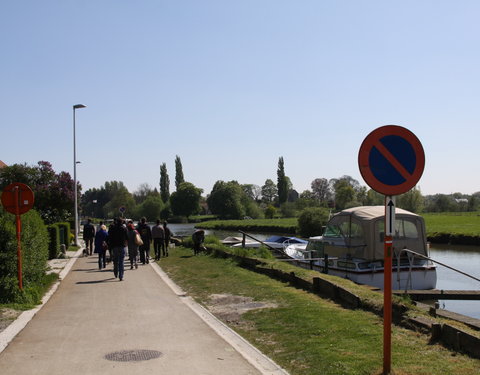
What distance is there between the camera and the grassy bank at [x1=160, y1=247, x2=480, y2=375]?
590 centimetres

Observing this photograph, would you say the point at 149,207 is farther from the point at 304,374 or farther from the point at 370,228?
the point at 304,374

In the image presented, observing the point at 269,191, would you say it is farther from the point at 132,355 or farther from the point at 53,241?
the point at 132,355

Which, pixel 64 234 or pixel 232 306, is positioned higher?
pixel 64 234

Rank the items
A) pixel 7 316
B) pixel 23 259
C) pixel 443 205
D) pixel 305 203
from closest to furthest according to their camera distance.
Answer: pixel 7 316, pixel 23 259, pixel 305 203, pixel 443 205

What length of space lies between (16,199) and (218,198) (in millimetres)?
106608

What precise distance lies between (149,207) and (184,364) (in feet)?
378

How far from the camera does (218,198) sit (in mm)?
116875

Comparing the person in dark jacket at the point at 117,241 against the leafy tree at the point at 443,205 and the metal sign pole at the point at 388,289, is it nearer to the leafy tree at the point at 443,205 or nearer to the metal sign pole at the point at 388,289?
the metal sign pole at the point at 388,289

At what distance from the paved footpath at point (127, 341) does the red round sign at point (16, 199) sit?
1958 mm

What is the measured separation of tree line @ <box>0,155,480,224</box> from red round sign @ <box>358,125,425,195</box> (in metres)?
30.4

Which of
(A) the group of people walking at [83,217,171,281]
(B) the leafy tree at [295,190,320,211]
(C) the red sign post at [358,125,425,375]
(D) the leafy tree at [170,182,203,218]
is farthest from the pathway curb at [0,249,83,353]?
(D) the leafy tree at [170,182,203,218]

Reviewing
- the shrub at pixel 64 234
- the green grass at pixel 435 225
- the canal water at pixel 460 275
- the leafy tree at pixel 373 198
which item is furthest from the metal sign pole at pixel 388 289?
the leafy tree at pixel 373 198

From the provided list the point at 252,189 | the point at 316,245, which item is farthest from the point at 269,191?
the point at 316,245

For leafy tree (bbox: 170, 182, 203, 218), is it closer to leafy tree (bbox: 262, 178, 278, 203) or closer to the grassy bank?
leafy tree (bbox: 262, 178, 278, 203)
